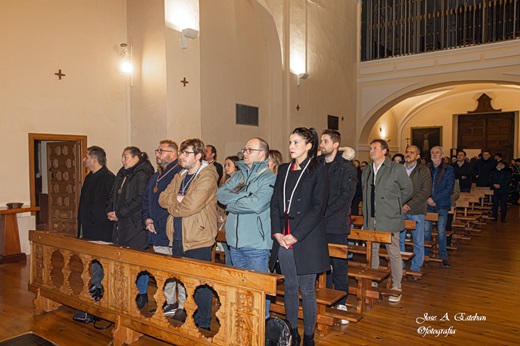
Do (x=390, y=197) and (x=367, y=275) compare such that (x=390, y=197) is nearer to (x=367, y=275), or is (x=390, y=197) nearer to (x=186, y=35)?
(x=367, y=275)

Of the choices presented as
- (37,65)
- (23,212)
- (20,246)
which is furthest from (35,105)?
(20,246)

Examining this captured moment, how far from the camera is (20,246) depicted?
5871mm

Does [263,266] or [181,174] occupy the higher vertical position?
[181,174]

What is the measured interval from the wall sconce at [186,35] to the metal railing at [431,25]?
6.48 meters

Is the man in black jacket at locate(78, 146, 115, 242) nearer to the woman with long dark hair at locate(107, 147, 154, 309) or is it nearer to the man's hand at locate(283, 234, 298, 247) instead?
the woman with long dark hair at locate(107, 147, 154, 309)

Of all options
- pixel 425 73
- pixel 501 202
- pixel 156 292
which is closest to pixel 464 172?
pixel 501 202

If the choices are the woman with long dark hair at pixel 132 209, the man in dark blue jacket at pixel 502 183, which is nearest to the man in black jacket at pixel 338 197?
the woman with long dark hair at pixel 132 209

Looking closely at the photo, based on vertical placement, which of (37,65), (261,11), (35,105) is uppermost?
(261,11)

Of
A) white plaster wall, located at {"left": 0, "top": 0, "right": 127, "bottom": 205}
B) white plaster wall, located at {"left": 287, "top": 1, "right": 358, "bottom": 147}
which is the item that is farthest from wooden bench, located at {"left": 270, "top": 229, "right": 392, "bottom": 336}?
white plaster wall, located at {"left": 287, "top": 1, "right": 358, "bottom": 147}

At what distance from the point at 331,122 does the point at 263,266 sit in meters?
8.19

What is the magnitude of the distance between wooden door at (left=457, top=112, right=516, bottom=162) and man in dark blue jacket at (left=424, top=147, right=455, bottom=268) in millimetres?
10416

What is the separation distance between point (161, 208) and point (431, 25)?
1000cm

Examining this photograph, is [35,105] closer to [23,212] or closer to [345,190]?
[23,212]

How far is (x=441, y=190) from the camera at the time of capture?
204 inches
